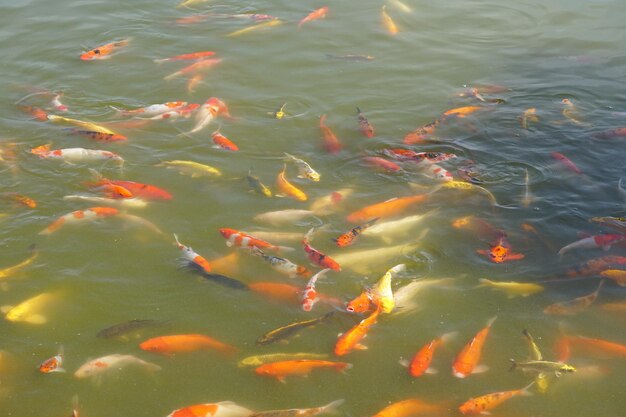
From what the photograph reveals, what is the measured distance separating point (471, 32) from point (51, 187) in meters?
7.94

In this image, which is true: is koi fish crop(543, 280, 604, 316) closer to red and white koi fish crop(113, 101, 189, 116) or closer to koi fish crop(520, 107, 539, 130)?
koi fish crop(520, 107, 539, 130)

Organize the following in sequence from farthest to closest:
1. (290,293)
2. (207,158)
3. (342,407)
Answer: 1. (207,158)
2. (290,293)
3. (342,407)

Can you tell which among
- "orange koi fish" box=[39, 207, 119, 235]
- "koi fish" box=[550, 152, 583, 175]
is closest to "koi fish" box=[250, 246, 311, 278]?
"orange koi fish" box=[39, 207, 119, 235]

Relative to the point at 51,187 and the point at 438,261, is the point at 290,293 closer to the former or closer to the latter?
the point at 438,261

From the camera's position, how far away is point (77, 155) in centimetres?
761

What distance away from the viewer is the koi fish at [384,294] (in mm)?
5634

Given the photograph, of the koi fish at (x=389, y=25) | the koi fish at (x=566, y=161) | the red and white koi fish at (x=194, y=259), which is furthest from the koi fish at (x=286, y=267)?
the koi fish at (x=389, y=25)

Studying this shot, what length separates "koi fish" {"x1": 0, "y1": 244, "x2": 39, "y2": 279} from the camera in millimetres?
6035

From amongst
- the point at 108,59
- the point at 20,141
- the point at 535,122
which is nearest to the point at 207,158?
the point at 20,141

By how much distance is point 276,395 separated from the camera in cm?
488

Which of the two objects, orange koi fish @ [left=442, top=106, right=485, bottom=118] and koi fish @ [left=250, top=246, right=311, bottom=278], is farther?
orange koi fish @ [left=442, top=106, right=485, bottom=118]

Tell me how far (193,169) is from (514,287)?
3.86 metres

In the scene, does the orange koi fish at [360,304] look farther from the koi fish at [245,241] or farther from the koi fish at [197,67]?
the koi fish at [197,67]

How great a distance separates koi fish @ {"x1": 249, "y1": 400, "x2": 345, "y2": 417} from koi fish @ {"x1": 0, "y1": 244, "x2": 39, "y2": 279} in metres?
2.93
